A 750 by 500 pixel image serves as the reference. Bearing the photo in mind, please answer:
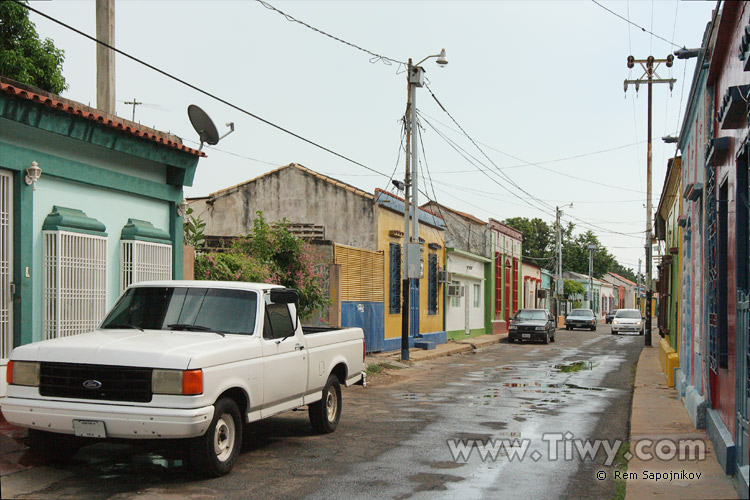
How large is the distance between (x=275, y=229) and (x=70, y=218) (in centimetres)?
846

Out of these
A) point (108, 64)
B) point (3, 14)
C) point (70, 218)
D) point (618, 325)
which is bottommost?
point (618, 325)

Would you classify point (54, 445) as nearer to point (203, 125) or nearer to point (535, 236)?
point (203, 125)

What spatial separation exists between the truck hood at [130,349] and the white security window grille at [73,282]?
11.8 ft

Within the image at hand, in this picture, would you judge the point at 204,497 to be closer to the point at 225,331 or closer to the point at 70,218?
the point at 225,331

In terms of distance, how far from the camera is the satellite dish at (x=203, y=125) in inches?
566

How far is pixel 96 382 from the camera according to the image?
22.2ft

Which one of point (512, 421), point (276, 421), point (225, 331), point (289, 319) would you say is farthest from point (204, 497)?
point (512, 421)

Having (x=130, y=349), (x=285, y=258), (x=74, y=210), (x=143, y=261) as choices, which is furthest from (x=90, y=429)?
(x=285, y=258)

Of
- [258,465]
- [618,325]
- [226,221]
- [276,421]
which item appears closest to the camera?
[258,465]

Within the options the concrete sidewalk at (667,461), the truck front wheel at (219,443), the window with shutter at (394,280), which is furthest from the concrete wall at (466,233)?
the truck front wheel at (219,443)

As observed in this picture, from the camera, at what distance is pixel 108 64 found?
1370 centimetres

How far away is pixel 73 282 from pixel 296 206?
14.1 meters

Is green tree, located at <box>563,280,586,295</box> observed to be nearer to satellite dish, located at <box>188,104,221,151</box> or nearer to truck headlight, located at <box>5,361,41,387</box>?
satellite dish, located at <box>188,104,221,151</box>

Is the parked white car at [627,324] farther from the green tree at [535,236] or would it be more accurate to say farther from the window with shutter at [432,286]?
the green tree at [535,236]
